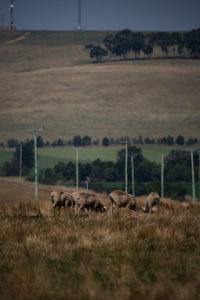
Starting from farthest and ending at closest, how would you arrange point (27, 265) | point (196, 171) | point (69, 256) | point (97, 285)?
point (196, 171)
point (69, 256)
point (27, 265)
point (97, 285)

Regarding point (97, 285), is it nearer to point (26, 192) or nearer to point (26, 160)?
point (26, 192)

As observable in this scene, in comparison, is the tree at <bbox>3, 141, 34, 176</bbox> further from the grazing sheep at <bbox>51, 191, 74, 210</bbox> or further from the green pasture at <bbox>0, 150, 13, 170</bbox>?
the grazing sheep at <bbox>51, 191, 74, 210</bbox>

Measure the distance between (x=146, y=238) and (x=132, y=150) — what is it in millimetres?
170419

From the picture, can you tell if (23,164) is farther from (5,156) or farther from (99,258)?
(99,258)

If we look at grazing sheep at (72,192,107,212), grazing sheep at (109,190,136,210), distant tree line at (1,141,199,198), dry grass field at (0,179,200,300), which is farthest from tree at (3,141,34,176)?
dry grass field at (0,179,200,300)

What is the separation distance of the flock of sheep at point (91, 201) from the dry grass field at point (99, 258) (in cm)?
289

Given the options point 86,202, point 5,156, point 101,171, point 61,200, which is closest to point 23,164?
point 5,156

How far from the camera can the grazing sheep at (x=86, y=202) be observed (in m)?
21.6

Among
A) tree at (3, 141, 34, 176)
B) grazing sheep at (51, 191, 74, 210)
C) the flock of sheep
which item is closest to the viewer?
the flock of sheep

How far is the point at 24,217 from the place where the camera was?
19062 mm

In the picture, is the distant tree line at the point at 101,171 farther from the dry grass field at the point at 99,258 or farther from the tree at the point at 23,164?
the dry grass field at the point at 99,258

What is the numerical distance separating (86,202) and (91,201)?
0.31 metres

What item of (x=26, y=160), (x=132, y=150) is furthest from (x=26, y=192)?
(x=132, y=150)

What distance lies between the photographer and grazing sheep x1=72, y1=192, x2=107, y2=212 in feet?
70.9
